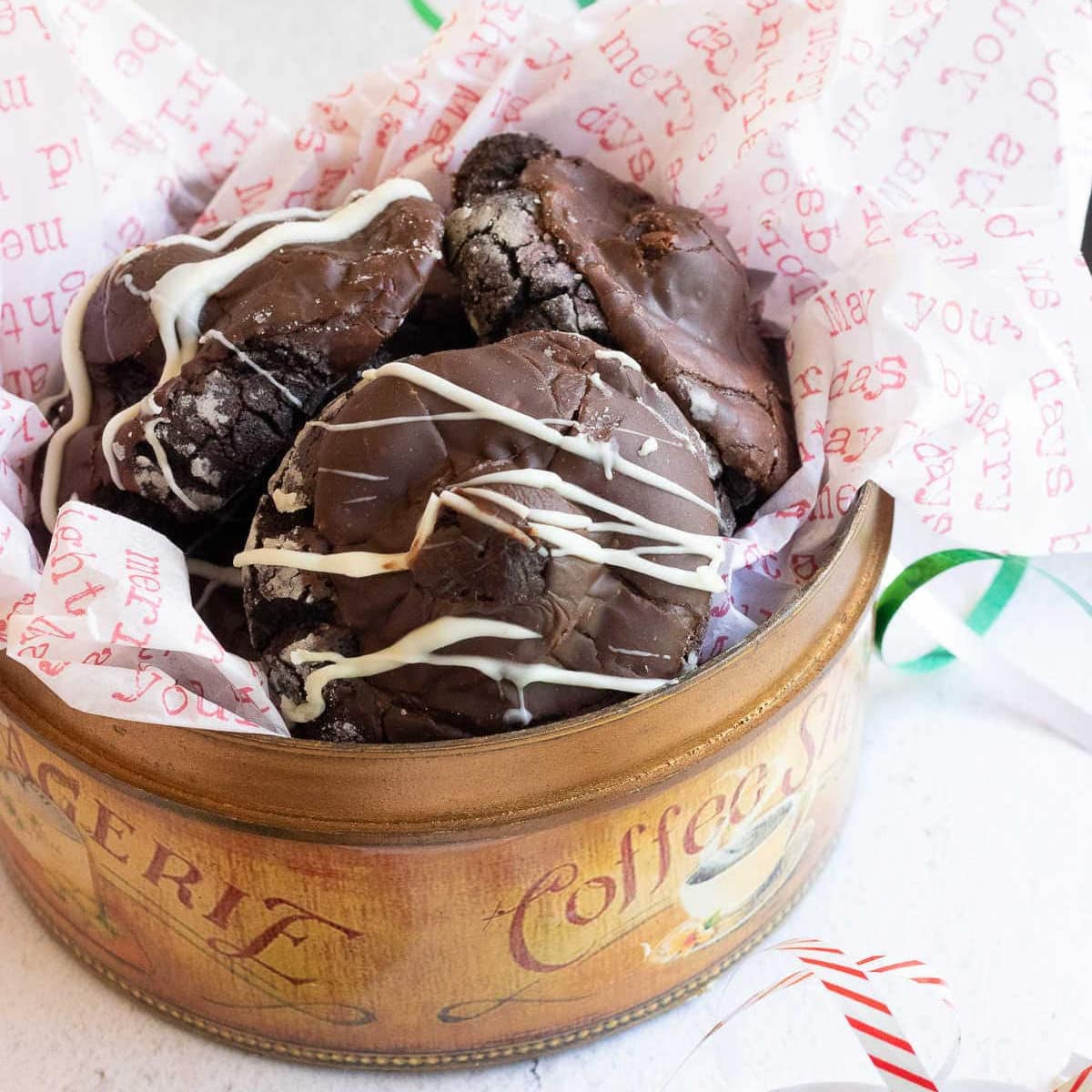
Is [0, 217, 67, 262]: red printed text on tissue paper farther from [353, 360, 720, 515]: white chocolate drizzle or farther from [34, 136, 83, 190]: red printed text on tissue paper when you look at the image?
[353, 360, 720, 515]: white chocolate drizzle

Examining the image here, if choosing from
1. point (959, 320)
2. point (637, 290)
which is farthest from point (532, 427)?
point (959, 320)

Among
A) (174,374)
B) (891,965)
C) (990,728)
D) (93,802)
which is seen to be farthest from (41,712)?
(990,728)

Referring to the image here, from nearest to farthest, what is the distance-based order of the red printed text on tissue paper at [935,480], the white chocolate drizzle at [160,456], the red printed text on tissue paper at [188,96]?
1. the white chocolate drizzle at [160,456]
2. the red printed text on tissue paper at [935,480]
3. the red printed text on tissue paper at [188,96]

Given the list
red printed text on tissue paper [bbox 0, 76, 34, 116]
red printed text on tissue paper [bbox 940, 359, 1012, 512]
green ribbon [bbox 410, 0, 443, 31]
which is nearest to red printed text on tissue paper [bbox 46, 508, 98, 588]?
red printed text on tissue paper [bbox 0, 76, 34, 116]

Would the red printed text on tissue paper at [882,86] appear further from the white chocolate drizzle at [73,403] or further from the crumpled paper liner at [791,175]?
the white chocolate drizzle at [73,403]

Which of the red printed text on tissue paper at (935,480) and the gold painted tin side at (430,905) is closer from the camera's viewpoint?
the gold painted tin side at (430,905)

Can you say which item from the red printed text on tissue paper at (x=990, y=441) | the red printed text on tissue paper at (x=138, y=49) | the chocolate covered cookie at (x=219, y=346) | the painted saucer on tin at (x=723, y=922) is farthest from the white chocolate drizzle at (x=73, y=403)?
the red printed text on tissue paper at (x=990, y=441)
